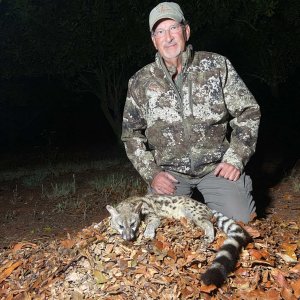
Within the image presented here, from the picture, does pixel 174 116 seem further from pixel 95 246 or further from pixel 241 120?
pixel 95 246

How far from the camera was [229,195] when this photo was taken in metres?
5.80

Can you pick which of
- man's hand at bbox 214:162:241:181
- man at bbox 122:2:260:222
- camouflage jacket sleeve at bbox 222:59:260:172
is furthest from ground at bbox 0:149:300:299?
camouflage jacket sleeve at bbox 222:59:260:172

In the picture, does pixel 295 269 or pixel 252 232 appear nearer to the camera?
pixel 295 269

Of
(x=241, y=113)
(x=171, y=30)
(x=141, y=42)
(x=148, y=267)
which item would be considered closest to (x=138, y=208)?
(x=148, y=267)

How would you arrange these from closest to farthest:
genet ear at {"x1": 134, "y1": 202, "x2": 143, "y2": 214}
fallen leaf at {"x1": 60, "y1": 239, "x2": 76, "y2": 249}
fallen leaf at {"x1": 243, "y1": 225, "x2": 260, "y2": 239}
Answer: fallen leaf at {"x1": 243, "y1": 225, "x2": 260, "y2": 239}, genet ear at {"x1": 134, "y1": 202, "x2": 143, "y2": 214}, fallen leaf at {"x1": 60, "y1": 239, "x2": 76, "y2": 249}

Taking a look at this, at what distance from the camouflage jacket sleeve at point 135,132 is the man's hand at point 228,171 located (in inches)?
31.5

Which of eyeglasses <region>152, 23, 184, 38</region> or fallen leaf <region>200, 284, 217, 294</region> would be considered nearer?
fallen leaf <region>200, 284, 217, 294</region>

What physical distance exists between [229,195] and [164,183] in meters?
0.84

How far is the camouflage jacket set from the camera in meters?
5.88

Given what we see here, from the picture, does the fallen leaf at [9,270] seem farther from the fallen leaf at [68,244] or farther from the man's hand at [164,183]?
the man's hand at [164,183]

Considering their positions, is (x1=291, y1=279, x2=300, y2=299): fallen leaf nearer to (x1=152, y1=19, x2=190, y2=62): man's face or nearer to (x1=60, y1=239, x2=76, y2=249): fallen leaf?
(x1=60, y1=239, x2=76, y2=249): fallen leaf

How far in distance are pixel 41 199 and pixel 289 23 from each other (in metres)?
10.4

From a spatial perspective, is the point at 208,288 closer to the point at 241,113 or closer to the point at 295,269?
the point at 295,269

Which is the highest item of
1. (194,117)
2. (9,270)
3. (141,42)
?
(141,42)
